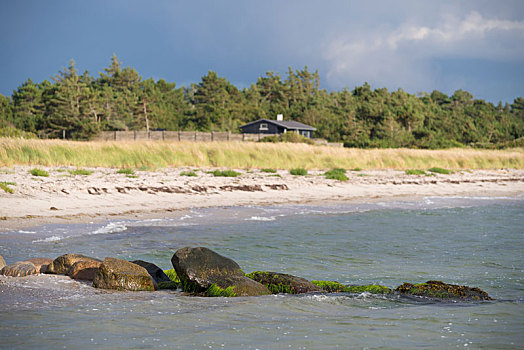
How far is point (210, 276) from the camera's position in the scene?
5953mm

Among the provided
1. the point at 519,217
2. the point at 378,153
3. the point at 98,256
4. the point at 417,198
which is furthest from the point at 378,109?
the point at 98,256

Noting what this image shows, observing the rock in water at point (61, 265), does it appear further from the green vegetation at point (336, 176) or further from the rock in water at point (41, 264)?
the green vegetation at point (336, 176)

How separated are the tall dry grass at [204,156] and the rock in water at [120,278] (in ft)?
43.6

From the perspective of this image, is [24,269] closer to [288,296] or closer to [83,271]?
[83,271]

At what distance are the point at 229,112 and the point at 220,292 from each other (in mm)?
71856

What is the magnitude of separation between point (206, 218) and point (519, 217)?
348 inches

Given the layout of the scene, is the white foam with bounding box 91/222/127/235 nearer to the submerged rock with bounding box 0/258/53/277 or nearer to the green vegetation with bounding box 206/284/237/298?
the submerged rock with bounding box 0/258/53/277

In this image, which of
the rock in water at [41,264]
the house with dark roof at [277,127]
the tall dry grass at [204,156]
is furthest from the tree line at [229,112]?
the rock in water at [41,264]

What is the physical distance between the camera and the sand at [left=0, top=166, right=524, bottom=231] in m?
11.9

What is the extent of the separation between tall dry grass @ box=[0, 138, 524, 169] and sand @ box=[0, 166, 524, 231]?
1532mm

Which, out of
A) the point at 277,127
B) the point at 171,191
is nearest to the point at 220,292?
the point at 171,191

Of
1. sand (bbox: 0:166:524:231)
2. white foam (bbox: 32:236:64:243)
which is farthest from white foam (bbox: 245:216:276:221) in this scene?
white foam (bbox: 32:236:64:243)

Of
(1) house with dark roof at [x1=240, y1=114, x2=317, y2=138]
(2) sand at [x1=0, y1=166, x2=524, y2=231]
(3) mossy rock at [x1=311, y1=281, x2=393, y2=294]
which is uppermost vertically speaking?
(1) house with dark roof at [x1=240, y1=114, x2=317, y2=138]

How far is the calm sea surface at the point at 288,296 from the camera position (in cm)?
426
